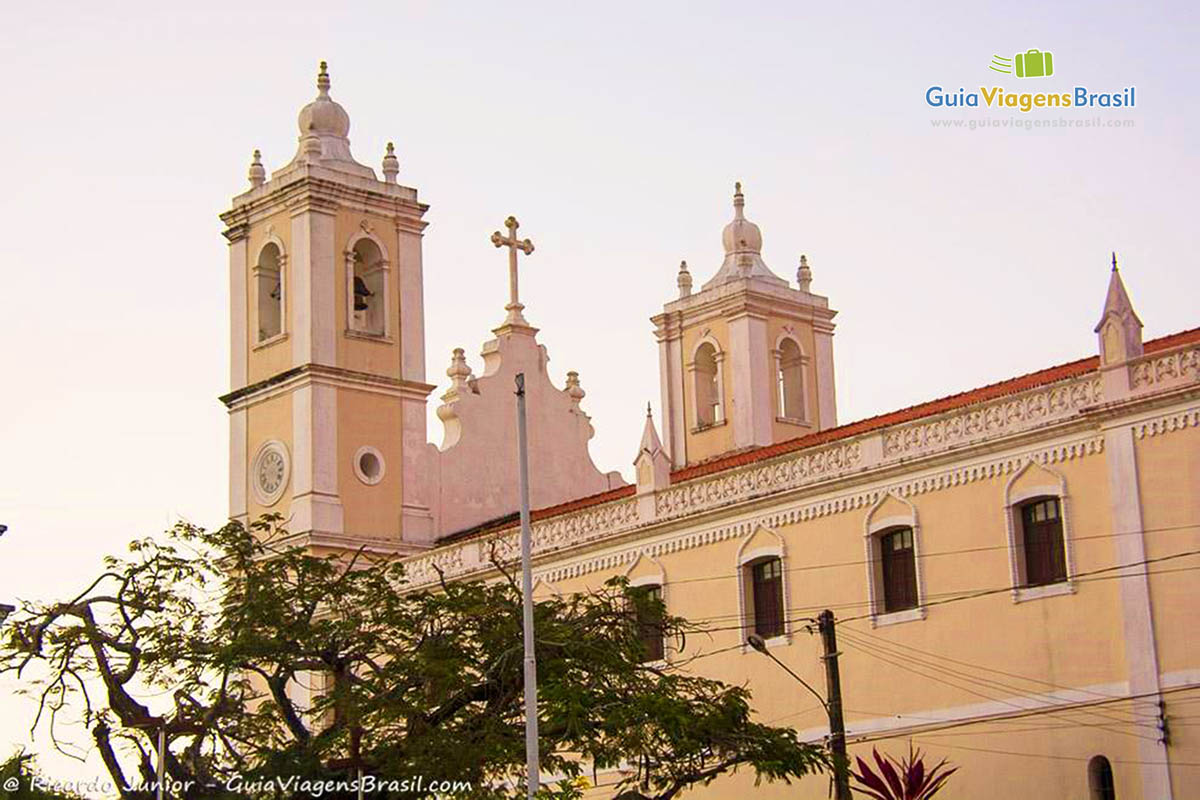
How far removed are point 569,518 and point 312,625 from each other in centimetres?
1040

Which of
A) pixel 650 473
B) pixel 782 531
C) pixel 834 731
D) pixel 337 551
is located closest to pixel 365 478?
pixel 337 551

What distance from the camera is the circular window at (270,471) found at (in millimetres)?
45956

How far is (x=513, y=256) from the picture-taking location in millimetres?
49000

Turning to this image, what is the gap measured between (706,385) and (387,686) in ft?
75.4

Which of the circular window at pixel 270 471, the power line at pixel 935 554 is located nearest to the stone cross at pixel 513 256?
the circular window at pixel 270 471

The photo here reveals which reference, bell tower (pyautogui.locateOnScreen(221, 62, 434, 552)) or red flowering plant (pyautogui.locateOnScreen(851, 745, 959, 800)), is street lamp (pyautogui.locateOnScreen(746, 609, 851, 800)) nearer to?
red flowering plant (pyautogui.locateOnScreen(851, 745, 959, 800))

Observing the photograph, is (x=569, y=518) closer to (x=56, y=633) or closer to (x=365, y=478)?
(x=365, y=478)

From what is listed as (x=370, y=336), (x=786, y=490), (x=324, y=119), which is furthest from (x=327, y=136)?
(x=786, y=490)

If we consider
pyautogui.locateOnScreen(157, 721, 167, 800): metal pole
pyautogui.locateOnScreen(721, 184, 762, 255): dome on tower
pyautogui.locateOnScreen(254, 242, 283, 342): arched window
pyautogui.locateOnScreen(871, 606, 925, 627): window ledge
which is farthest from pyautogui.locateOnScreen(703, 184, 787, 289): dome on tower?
pyautogui.locateOnScreen(157, 721, 167, 800): metal pole

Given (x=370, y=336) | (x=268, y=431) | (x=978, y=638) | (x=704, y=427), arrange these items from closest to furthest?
1. (x=978, y=638)
2. (x=268, y=431)
3. (x=370, y=336)
4. (x=704, y=427)

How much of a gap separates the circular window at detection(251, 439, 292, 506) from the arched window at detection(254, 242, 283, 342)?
8.12 ft

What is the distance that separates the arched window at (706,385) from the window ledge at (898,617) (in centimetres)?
1673

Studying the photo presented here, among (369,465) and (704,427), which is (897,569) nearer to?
(369,465)

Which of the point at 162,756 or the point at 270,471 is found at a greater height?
the point at 270,471
